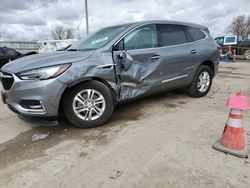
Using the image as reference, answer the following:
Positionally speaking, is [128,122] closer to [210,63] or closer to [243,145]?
[243,145]

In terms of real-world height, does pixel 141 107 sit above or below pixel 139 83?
below

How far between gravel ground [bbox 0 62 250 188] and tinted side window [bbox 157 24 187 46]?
139 centimetres

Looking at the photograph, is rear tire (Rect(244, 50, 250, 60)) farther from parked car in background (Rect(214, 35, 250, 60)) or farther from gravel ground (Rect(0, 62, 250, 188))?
gravel ground (Rect(0, 62, 250, 188))

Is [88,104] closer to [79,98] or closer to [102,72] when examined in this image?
[79,98]

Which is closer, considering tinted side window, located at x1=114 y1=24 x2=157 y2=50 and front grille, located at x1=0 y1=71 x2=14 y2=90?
front grille, located at x1=0 y1=71 x2=14 y2=90

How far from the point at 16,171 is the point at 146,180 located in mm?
1441

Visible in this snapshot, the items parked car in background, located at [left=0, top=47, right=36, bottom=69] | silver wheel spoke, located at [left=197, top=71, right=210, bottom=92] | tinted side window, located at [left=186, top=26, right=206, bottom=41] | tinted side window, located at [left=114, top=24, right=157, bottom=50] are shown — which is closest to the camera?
tinted side window, located at [left=114, top=24, right=157, bottom=50]

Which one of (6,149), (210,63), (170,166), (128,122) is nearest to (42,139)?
(6,149)

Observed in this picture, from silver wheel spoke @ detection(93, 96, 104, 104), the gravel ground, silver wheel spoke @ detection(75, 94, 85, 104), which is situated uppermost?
silver wheel spoke @ detection(75, 94, 85, 104)

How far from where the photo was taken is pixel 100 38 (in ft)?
13.4

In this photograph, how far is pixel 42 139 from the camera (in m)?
3.32

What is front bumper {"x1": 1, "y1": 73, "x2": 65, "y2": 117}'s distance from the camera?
10.2 ft

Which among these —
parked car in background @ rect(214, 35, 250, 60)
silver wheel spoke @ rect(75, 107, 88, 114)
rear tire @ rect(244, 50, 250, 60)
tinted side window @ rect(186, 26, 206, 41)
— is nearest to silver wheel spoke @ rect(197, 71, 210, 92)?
tinted side window @ rect(186, 26, 206, 41)

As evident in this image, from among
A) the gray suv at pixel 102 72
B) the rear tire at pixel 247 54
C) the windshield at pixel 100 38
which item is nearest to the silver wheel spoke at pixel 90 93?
the gray suv at pixel 102 72
